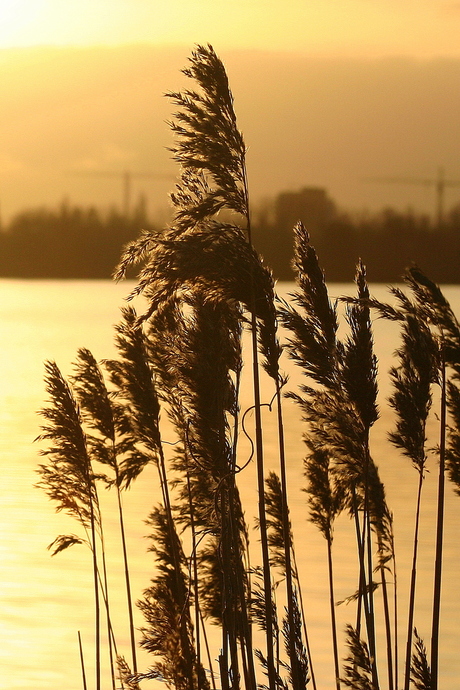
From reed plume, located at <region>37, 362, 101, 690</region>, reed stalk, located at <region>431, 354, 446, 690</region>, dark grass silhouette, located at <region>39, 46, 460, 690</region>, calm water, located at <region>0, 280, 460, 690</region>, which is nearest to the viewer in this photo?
dark grass silhouette, located at <region>39, 46, 460, 690</region>

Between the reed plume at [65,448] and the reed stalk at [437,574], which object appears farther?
the reed plume at [65,448]

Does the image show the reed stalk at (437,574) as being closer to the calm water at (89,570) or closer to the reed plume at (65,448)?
the reed plume at (65,448)

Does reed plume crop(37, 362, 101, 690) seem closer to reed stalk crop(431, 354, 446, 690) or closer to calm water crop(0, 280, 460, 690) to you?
calm water crop(0, 280, 460, 690)

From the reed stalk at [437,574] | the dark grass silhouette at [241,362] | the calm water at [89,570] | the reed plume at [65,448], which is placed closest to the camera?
the dark grass silhouette at [241,362]

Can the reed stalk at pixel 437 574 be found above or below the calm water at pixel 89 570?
above

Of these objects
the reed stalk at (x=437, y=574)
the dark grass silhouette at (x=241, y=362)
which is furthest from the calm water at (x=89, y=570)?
the reed stalk at (x=437, y=574)

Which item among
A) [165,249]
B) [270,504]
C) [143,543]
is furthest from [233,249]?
[143,543]

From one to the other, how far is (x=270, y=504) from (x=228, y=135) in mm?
3263

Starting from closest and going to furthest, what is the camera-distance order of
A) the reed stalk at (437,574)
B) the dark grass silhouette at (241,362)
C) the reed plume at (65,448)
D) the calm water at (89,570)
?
the dark grass silhouette at (241,362) → the reed stalk at (437,574) → the reed plume at (65,448) → the calm water at (89,570)

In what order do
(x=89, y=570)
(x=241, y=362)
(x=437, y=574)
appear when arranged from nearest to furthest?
(x=437, y=574)
(x=241, y=362)
(x=89, y=570)

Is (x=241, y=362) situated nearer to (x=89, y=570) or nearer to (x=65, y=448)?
(x=65, y=448)

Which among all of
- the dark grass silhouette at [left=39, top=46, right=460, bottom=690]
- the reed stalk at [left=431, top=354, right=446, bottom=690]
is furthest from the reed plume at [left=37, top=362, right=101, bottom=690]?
the reed stalk at [left=431, top=354, right=446, bottom=690]

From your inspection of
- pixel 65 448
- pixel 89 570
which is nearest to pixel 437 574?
pixel 65 448

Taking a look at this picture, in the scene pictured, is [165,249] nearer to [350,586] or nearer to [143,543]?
[350,586]
